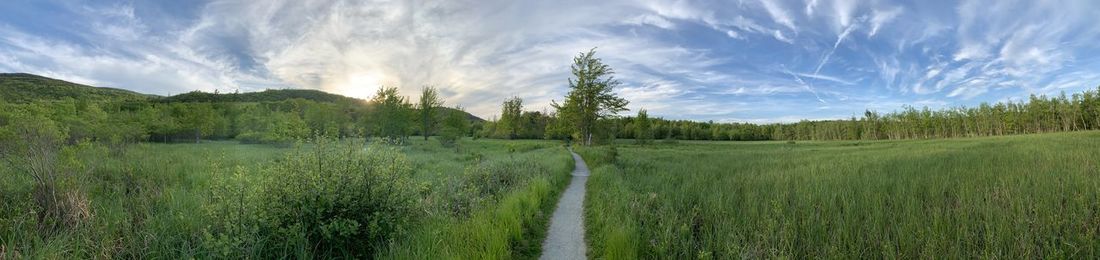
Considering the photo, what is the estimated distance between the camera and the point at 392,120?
5256 centimetres

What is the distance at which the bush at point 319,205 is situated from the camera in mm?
5625

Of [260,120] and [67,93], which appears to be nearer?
[260,120]

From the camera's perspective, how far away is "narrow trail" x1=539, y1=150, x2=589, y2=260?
6371 millimetres

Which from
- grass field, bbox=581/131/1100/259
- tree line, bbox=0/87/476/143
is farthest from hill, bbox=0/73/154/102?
grass field, bbox=581/131/1100/259

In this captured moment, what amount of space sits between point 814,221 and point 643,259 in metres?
3.70

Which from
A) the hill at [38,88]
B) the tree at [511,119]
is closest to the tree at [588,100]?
the tree at [511,119]

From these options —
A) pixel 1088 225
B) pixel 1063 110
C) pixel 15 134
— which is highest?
pixel 1063 110

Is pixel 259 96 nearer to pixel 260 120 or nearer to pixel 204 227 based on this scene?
pixel 260 120

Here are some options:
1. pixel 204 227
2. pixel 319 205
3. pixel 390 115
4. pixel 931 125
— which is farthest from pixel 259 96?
pixel 931 125

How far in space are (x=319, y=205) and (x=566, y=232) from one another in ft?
13.4

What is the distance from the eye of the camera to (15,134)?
42.5ft

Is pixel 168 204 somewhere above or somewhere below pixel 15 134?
below

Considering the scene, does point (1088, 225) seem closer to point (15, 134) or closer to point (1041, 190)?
point (1041, 190)

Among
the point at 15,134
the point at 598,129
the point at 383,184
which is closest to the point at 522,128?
the point at 598,129
